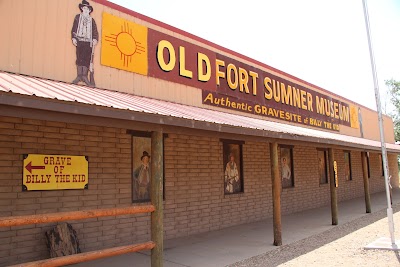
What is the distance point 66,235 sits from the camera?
20.6 feet

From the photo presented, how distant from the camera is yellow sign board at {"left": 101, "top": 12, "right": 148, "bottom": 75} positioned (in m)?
7.14

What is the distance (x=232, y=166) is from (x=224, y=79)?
247 cm

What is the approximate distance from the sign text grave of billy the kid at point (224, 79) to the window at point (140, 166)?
1409mm

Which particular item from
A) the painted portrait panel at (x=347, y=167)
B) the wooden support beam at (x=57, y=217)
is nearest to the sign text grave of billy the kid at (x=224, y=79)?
the wooden support beam at (x=57, y=217)

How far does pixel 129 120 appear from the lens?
5.02 meters

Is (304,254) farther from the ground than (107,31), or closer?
closer

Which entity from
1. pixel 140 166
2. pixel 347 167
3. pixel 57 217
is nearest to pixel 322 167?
pixel 347 167

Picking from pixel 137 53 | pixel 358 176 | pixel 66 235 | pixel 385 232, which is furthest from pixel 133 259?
pixel 358 176

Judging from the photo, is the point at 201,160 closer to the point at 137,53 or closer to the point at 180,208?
the point at 180,208

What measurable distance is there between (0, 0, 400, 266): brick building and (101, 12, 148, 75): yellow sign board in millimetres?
22

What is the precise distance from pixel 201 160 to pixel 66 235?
410cm

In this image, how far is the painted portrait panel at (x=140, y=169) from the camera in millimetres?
7875

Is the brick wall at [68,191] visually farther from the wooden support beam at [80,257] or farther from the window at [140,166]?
the wooden support beam at [80,257]

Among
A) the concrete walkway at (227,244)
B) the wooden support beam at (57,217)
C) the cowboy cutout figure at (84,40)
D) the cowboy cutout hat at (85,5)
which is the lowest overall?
the concrete walkway at (227,244)
